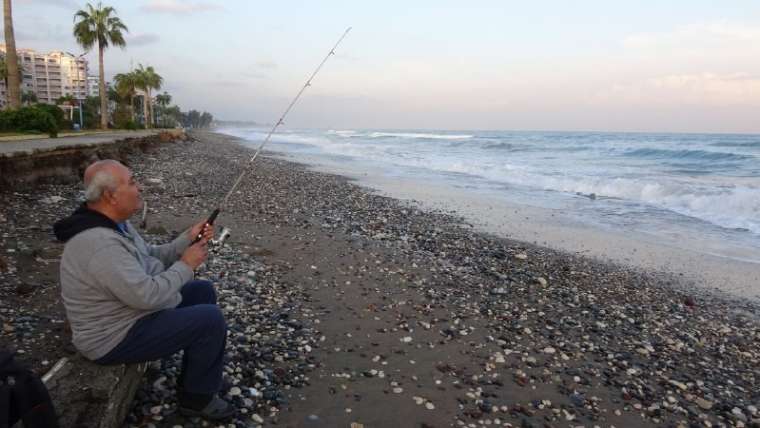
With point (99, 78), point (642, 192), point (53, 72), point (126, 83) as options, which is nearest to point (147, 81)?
point (126, 83)

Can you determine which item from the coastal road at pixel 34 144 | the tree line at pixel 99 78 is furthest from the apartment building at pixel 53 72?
the coastal road at pixel 34 144

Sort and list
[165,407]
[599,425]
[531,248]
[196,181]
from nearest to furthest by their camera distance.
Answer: [165,407]
[599,425]
[531,248]
[196,181]

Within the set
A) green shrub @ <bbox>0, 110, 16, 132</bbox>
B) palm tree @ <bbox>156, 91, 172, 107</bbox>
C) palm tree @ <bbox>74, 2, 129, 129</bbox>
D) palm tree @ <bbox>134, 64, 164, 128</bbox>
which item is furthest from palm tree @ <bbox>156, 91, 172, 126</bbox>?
green shrub @ <bbox>0, 110, 16, 132</bbox>

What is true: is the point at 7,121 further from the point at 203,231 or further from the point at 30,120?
the point at 203,231

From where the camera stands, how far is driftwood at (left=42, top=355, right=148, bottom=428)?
283cm

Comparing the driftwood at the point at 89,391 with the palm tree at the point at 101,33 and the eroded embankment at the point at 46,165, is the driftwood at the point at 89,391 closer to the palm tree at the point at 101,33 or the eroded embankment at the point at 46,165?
the eroded embankment at the point at 46,165

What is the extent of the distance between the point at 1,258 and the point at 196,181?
32.3 feet

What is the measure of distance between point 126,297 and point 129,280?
11cm

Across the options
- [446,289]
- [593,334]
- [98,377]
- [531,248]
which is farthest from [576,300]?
[98,377]

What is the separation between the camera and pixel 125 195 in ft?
9.14

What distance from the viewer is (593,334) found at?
5605 mm

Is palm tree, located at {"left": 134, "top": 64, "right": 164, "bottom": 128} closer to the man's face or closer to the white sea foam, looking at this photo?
the white sea foam

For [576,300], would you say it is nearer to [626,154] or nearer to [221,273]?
[221,273]

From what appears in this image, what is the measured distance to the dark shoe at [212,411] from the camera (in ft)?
11.0
